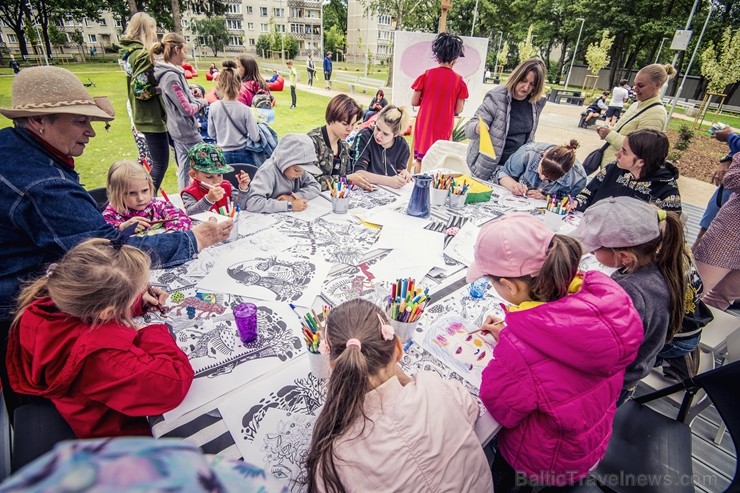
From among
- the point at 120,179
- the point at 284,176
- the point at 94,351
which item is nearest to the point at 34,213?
the point at 94,351

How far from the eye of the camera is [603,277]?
1.15 meters

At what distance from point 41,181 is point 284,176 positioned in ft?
4.37

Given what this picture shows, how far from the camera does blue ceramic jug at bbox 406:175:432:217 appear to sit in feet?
7.06

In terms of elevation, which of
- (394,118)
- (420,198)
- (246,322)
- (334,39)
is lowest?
(246,322)

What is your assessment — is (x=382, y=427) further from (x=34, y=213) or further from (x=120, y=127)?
(x=120, y=127)

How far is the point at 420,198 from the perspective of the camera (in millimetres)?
2191

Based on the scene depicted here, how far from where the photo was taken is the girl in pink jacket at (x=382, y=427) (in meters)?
0.86

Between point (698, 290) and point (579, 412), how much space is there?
109 cm

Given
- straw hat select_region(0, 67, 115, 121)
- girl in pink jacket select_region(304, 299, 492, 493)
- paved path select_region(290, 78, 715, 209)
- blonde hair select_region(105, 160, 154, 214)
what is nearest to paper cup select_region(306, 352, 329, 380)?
girl in pink jacket select_region(304, 299, 492, 493)

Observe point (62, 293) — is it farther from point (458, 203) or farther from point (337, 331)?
point (458, 203)

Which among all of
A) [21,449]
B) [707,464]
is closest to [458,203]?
[707,464]

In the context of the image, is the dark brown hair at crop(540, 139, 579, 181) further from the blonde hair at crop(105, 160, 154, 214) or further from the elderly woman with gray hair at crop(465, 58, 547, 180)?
the blonde hair at crop(105, 160, 154, 214)

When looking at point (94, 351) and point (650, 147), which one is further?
point (650, 147)

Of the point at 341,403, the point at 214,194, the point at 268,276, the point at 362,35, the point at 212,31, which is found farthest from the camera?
the point at 362,35
